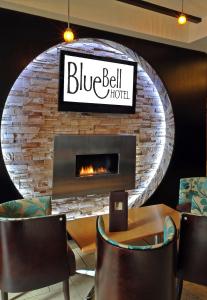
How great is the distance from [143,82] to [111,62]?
59cm

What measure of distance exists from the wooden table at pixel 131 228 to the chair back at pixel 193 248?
1.10ft

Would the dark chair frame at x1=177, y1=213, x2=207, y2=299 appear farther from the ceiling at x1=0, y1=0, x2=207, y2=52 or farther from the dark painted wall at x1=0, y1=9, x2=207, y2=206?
the ceiling at x1=0, y1=0, x2=207, y2=52

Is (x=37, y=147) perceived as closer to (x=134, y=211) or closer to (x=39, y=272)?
(x=134, y=211)

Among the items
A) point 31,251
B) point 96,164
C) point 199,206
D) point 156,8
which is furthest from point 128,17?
point 31,251

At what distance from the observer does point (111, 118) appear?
343cm

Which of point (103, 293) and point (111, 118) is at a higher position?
point (111, 118)

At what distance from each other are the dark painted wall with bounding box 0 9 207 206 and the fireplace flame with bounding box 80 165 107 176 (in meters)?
0.86

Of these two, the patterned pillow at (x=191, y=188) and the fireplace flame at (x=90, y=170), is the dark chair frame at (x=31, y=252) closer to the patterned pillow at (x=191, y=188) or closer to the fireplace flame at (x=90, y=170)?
the fireplace flame at (x=90, y=170)

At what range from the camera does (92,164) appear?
3.38m

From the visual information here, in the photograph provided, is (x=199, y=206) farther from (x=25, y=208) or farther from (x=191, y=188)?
(x=25, y=208)

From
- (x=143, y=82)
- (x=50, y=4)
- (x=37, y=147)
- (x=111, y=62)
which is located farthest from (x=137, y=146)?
(x=50, y=4)

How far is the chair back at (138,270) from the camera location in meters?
1.39

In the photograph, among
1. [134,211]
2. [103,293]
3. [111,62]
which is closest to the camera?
[103,293]

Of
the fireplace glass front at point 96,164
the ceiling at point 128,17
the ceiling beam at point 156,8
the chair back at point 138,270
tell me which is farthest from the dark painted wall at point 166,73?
the chair back at point 138,270
